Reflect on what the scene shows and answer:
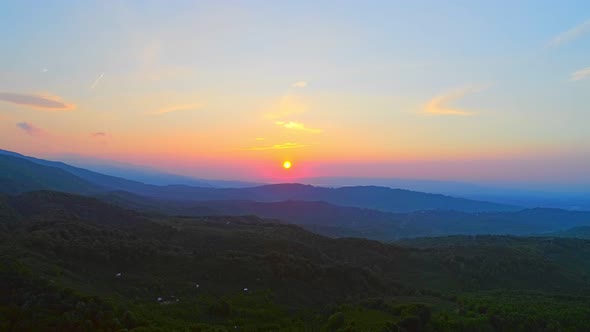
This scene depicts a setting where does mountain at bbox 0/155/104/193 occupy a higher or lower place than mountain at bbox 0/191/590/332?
higher

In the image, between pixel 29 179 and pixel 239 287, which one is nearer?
pixel 239 287

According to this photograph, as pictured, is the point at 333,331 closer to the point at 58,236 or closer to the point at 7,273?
the point at 7,273

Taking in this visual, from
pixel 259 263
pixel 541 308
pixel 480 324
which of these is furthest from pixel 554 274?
pixel 259 263

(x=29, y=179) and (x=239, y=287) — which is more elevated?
(x=29, y=179)

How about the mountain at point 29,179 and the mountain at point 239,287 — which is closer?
the mountain at point 239,287

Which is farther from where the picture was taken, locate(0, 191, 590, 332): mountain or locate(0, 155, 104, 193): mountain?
locate(0, 155, 104, 193): mountain

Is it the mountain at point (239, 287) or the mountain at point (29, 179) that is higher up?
the mountain at point (29, 179)

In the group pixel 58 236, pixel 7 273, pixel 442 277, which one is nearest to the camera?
pixel 7 273

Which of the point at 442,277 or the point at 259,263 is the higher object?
the point at 259,263
